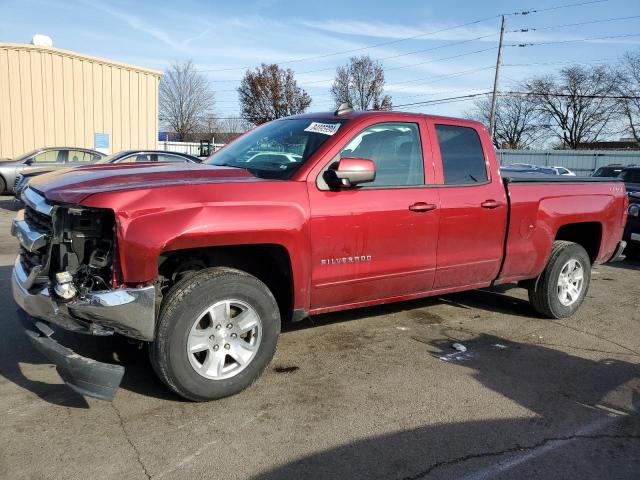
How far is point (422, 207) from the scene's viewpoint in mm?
4312

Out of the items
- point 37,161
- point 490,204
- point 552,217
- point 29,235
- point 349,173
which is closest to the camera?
point 29,235

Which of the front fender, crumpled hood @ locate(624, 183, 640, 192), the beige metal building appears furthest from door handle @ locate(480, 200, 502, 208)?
the beige metal building

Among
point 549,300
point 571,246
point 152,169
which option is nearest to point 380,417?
point 152,169

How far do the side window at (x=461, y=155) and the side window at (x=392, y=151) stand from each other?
293 millimetres

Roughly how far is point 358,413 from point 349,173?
1578 mm

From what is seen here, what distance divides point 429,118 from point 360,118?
0.77 meters

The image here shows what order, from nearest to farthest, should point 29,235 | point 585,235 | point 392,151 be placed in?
point 29,235
point 392,151
point 585,235

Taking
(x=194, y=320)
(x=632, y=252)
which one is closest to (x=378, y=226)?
(x=194, y=320)

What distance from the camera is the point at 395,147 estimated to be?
439 cm

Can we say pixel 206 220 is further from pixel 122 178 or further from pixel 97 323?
pixel 97 323

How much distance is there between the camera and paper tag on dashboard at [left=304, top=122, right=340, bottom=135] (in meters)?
4.14

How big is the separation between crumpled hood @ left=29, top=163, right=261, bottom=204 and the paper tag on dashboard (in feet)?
2.17

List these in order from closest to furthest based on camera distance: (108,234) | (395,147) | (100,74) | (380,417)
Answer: (108,234) → (380,417) → (395,147) → (100,74)

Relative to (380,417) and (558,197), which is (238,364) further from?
(558,197)
